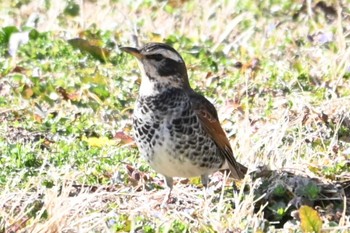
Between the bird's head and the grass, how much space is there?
82 centimetres

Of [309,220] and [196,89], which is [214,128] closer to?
[309,220]

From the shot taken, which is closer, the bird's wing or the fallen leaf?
the fallen leaf

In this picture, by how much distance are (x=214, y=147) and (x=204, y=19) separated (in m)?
5.01

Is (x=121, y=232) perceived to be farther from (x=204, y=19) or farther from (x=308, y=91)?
(x=204, y=19)

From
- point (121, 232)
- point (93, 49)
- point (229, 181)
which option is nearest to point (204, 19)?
point (93, 49)

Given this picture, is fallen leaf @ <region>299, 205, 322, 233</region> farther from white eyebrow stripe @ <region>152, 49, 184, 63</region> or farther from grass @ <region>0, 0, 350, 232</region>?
white eyebrow stripe @ <region>152, 49, 184, 63</region>

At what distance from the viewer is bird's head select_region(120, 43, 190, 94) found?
26.8ft

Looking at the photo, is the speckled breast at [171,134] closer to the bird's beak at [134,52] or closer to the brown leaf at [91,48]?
the bird's beak at [134,52]

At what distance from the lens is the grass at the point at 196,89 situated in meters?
7.60

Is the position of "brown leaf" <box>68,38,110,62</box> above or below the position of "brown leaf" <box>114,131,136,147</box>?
above

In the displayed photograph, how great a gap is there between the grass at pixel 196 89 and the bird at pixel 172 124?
24 cm

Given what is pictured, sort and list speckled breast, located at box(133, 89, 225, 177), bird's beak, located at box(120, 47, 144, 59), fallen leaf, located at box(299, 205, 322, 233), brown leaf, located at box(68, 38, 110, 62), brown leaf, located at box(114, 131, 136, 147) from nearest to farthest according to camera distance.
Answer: fallen leaf, located at box(299, 205, 322, 233) < speckled breast, located at box(133, 89, 225, 177) < bird's beak, located at box(120, 47, 144, 59) < brown leaf, located at box(114, 131, 136, 147) < brown leaf, located at box(68, 38, 110, 62)

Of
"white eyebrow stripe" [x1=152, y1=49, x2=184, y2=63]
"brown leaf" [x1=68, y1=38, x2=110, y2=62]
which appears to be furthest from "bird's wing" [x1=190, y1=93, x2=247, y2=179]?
"brown leaf" [x1=68, y1=38, x2=110, y2=62]

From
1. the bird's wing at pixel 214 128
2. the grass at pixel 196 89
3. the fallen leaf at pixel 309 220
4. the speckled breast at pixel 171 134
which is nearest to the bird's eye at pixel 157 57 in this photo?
the speckled breast at pixel 171 134
